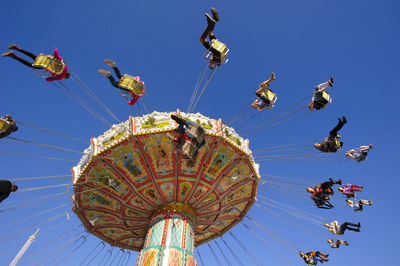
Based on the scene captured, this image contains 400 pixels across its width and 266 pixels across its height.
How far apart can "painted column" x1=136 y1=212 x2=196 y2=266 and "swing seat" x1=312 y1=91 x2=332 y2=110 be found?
7223 millimetres

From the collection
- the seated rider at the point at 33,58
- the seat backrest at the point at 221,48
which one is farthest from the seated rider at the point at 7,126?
the seat backrest at the point at 221,48

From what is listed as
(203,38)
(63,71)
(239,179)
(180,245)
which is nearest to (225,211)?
(239,179)

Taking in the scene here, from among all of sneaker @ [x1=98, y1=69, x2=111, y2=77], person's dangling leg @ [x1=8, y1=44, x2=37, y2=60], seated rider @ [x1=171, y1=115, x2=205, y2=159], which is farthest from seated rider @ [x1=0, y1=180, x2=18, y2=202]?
seated rider @ [x1=171, y1=115, x2=205, y2=159]

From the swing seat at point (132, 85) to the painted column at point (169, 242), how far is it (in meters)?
5.48

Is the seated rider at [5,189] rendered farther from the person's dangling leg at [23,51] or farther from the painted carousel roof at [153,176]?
the person's dangling leg at [23,51]

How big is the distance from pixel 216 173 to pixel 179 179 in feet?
5.26

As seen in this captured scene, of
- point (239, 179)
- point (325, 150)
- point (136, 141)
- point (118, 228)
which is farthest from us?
point (118, 228)

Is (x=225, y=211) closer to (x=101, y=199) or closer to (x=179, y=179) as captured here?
(x=179, y=179)

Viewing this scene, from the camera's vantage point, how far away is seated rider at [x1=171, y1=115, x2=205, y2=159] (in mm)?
8484

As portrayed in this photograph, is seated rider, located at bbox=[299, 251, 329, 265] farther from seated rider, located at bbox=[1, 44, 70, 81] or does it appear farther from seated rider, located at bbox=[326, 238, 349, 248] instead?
seated rider, located at bbox=[1, 44, 70, 81]

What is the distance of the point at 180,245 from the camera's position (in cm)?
1016

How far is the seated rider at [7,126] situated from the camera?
809 cm

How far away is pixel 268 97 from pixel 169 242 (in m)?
6.94

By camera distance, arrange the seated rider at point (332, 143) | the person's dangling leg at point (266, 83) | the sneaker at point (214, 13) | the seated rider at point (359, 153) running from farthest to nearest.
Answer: the seated rider at point (359, 153) → the seated rider at point (332, 143) → the person's dangling leg at point (266, 83) → the sneaker at point (214, 13)
